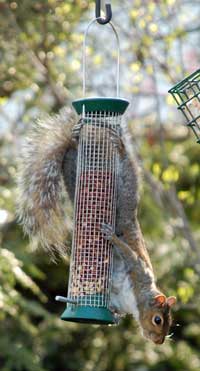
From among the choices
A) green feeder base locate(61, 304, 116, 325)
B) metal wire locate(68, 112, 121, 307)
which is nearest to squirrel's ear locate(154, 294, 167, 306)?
metal wire locate(68, 112, 121, 307)

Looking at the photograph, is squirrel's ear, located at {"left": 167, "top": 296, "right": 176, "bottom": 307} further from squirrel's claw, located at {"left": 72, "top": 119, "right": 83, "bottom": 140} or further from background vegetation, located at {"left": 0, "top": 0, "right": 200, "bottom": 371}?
background vegetation, located at {"left": 0, "top": 0, "right": 200, "bottom": 371}

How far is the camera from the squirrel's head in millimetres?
4328

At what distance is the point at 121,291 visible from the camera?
436 cm

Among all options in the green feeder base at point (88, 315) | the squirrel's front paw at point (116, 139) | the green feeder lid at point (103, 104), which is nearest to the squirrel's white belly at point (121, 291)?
the green feeder base at point (88, 315)

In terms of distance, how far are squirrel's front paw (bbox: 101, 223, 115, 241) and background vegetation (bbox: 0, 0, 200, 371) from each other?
1476mm

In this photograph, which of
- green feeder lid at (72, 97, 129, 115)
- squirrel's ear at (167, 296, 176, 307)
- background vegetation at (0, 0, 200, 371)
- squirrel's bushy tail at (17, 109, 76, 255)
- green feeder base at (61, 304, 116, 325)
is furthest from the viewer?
background vegetation at (0, 0, 200, 371)

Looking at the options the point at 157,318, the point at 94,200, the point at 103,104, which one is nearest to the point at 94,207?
the point at 94,200

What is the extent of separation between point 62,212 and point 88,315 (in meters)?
0.70

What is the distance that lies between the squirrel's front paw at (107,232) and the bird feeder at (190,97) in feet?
1.81

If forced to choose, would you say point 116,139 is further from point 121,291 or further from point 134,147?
point 134,147

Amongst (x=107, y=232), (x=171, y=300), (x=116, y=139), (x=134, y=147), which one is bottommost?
(x=171, y=300)

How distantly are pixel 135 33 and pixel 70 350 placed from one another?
2740mm

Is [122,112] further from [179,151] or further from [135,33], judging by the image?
[179,151]

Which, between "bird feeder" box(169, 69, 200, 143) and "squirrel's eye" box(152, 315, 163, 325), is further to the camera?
"squirrel's eye" box(152, 315, 163, 325)
